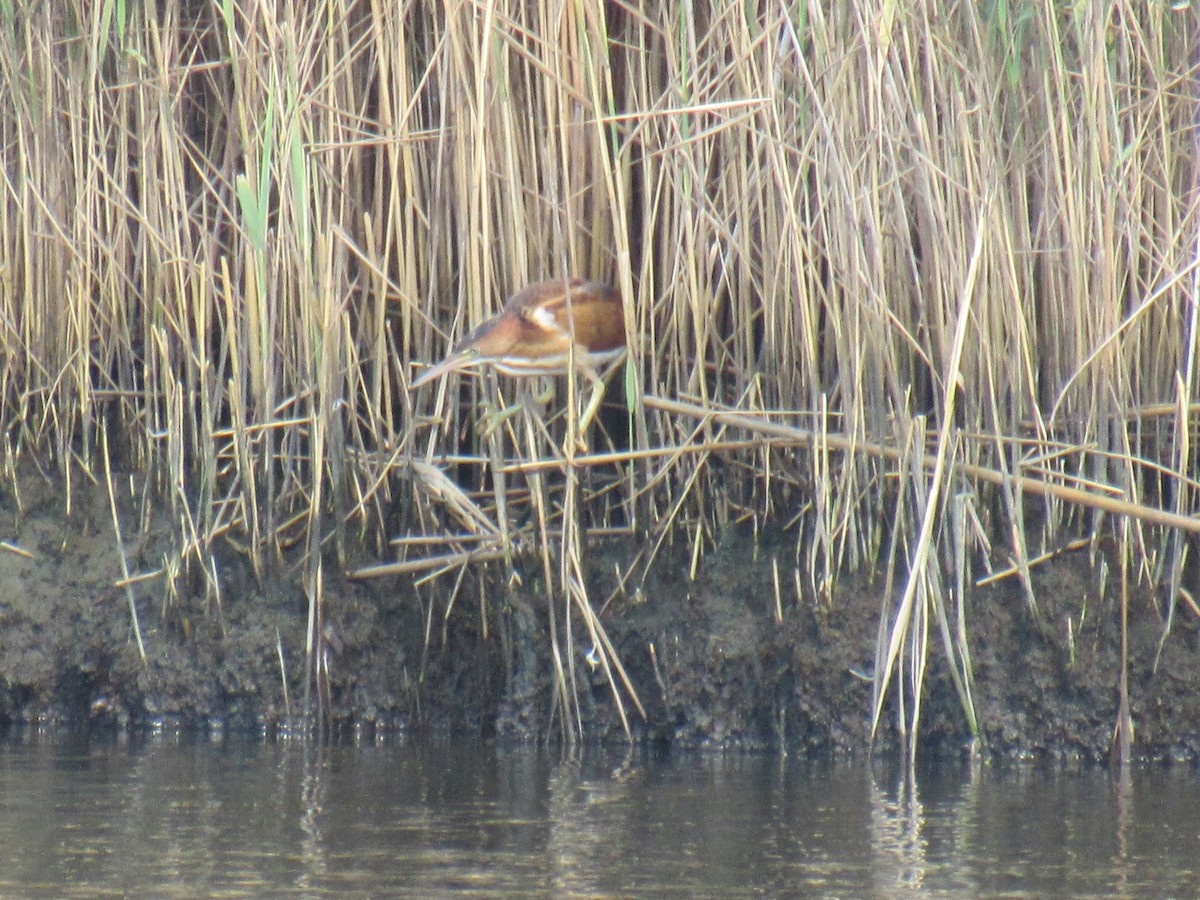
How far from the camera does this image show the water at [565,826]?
3506 mm

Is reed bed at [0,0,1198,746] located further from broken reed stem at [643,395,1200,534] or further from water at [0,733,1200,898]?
water at [0,733,1200,898]

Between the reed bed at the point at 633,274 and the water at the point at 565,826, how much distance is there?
0.42m

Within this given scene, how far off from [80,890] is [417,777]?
1.39 meters

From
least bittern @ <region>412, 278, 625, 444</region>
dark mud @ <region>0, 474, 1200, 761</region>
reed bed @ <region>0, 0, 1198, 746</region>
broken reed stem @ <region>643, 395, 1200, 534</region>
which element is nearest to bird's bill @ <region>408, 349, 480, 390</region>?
least bittern @ <region>412, 278, 625, 444</region>

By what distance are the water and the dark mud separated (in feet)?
0.64

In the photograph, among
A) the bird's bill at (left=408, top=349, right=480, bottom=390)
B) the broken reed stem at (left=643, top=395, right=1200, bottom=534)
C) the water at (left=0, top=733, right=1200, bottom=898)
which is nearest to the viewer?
the water at (left=0, top=733, right=1200, bottom=898)

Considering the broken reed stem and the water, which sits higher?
the broken reed stem

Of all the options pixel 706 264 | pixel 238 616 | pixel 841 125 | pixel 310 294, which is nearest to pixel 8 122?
pixel 310 294

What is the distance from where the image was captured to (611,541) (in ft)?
17.4

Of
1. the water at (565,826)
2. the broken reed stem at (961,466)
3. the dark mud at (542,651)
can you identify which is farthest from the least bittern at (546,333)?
the water at (565,826)

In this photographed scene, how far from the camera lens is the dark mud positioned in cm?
492

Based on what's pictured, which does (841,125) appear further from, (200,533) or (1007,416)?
(200,533)

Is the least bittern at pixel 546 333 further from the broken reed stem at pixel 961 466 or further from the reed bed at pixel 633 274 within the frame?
the broken reed stem at pixel 961 466

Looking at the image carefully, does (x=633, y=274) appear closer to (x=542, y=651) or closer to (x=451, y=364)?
(x=451, y=364)
